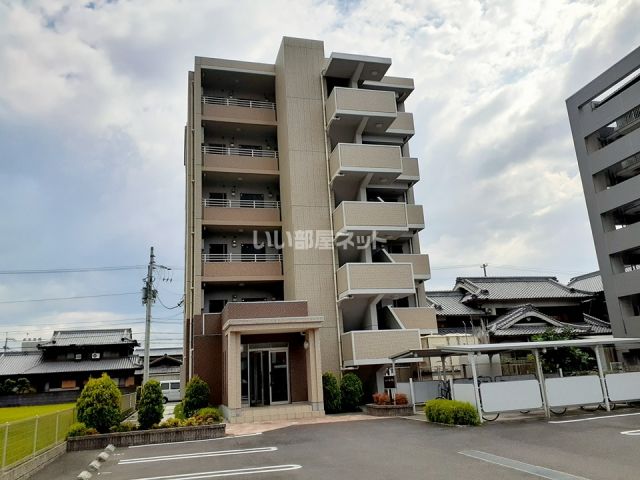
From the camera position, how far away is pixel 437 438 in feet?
35.8

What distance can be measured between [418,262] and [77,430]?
15.8 meters

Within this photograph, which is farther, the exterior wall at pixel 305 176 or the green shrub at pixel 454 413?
the exterior wall at pixel 305 176

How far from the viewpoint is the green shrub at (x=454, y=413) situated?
1273 centimetres

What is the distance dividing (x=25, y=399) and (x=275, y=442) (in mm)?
31160

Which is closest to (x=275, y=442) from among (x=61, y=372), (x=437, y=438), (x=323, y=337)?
(x=437, y=438)

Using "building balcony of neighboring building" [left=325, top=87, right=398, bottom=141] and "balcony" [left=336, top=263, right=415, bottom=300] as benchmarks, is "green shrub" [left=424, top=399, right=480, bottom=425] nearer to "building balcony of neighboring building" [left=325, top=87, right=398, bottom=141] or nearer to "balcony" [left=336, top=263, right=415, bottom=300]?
"balcony" [left=336, top=263, right=415, bottom=300]

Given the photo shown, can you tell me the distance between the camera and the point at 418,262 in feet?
75.4

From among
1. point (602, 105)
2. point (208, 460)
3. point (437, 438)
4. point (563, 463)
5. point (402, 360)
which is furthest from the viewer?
point (602, 105)

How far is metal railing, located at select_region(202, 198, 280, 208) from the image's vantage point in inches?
890

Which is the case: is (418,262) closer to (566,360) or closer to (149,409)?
(566,360)

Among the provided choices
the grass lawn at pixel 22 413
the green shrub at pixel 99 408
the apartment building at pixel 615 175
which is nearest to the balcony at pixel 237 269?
the green shrub at pixel 99 408

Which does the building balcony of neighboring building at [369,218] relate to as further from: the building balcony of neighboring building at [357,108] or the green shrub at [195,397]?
the green shrub at [195,397]

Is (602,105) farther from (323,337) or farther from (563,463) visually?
(563,463)

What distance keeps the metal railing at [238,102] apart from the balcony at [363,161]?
17.0 feet
